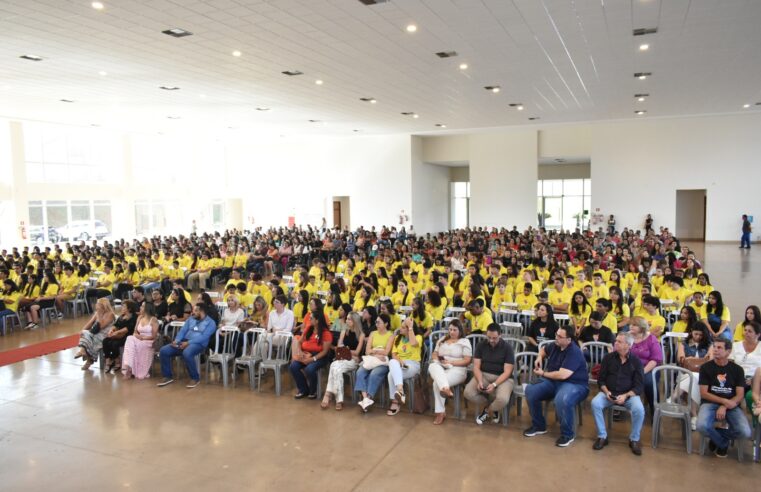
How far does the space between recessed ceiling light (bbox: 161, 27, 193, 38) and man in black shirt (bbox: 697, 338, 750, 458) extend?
8753 millimetres

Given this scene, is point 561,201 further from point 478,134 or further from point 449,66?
point 449,66

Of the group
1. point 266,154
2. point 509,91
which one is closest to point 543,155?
point 509,91

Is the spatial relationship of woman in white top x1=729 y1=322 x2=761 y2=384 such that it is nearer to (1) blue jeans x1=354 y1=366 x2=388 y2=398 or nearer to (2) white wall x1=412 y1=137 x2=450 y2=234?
(1) blue jeans x1=354 y1=366 x2=388 y2=398

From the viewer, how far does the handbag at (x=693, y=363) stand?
211 inches

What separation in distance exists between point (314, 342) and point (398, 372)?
49.5 inches

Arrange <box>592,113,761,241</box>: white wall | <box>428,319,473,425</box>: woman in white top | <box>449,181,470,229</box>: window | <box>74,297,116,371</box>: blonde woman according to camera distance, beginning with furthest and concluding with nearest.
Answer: <box>449,181,470,229</box>: window
<box>592,113,761,241</box>: white wall
<box>74,297,116,371</box>: blonde woman
<box>428,319,473,425</box>: woman in white top

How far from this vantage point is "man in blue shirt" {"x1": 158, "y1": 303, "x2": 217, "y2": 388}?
7.00m

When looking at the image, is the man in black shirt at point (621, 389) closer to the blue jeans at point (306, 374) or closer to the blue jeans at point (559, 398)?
the blue jeans at point (559, 398)

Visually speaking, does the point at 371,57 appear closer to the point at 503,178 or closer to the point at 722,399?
the point at 722,399

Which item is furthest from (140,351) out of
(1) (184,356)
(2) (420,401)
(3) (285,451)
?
(2) (420,401)

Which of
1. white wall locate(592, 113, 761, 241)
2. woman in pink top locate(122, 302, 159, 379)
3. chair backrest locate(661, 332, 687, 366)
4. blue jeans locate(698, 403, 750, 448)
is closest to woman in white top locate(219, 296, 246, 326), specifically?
woman in pink top locate(122, 302, 159, 379)

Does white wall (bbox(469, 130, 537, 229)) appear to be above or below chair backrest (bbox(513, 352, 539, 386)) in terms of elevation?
above

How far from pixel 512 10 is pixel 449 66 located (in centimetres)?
369

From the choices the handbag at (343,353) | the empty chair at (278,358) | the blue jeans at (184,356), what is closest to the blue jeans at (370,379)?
the handbag at (343,353)
